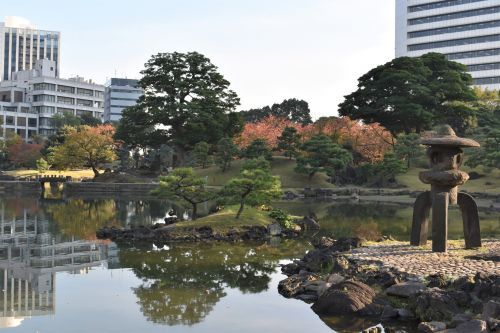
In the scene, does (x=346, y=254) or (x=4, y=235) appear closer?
(x=346, y=254)

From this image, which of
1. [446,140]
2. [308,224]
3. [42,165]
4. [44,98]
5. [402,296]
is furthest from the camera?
[44,98]

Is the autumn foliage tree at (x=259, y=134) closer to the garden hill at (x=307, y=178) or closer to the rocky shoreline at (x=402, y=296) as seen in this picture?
the garden hill at (x=307, y=178)

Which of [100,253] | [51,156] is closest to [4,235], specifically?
[100,253]

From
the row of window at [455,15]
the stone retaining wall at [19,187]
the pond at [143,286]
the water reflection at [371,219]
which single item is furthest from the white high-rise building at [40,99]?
the pond at [143,286]

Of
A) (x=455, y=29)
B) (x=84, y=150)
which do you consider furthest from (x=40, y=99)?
(x=455, y=29)

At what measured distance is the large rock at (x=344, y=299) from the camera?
10680mm

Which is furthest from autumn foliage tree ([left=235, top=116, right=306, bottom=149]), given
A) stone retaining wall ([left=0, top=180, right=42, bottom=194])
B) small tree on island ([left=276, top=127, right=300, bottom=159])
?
stone retaining wall ([left=0, top=180, right=42, bottom=194])

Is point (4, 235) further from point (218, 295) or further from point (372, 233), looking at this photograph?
point (372, 233)

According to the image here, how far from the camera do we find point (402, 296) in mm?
11250

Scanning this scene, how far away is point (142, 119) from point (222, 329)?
45.9 m

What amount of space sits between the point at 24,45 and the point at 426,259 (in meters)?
134

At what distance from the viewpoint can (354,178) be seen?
51.8m

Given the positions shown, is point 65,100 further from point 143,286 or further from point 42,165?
point 143,286

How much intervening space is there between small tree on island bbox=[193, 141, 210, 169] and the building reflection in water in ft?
85.8
